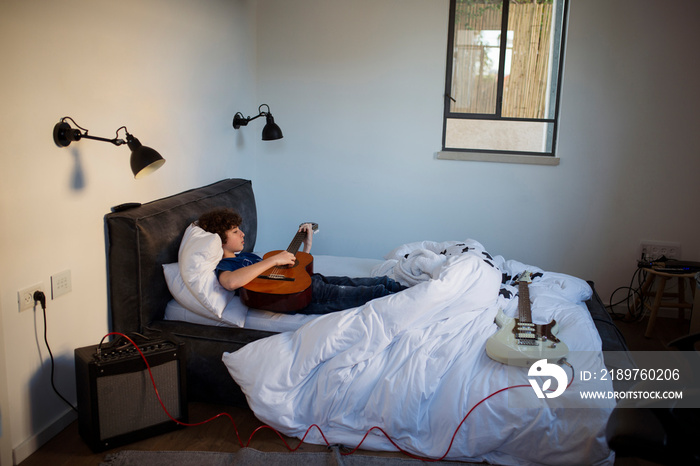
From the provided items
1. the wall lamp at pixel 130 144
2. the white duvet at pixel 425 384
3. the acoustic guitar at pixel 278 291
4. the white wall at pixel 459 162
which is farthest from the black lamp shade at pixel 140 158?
the white wall at pixel 459 162

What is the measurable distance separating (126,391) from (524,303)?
1667 mm

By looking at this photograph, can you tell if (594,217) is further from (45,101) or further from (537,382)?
(45,101)

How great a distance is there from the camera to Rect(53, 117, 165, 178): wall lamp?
1.95 meters

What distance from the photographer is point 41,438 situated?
1.99 m

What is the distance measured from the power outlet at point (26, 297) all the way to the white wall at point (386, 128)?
0.31 m

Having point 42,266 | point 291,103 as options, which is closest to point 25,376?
point 42,266

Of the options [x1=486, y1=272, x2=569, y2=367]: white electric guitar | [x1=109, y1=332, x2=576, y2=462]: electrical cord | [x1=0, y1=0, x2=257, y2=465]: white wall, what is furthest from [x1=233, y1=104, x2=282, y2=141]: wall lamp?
[x1=486, y1=272, x2=569, y2=367]: white electric guitar

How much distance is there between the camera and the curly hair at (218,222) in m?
2.45

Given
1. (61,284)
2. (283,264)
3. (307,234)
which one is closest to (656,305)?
(307,234)

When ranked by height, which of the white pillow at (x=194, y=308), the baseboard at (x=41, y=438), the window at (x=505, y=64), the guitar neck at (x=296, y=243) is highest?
the window at (x=505, y=64)

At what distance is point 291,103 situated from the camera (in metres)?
3.86

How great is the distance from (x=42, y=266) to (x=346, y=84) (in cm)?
244

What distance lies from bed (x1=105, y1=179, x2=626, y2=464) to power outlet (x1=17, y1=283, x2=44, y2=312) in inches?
14.5

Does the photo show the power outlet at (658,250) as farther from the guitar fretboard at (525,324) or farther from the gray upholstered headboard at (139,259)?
the gray upholstered headboard at (139,259)
